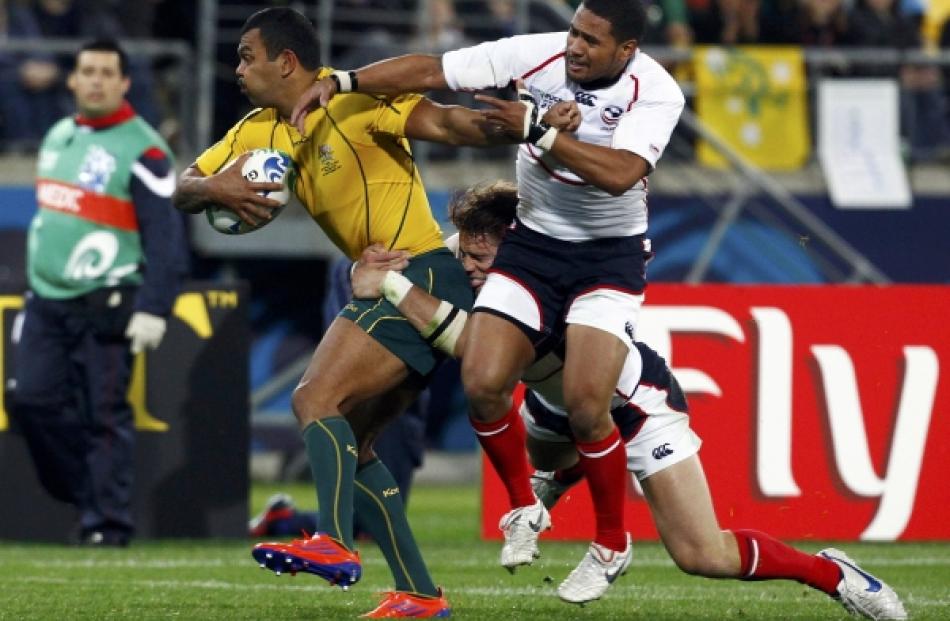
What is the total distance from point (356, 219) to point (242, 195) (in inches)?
18.2

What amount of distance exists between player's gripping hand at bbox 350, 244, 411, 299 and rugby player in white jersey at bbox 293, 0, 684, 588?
32cm

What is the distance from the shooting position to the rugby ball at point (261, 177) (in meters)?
6.80

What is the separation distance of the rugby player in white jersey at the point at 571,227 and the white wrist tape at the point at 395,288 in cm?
27

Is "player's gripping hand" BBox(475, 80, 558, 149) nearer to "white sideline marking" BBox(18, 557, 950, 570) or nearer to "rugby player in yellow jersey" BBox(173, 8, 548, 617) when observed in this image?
"rugby player in yellow jersey" BBox(173, 8, 548, 617)

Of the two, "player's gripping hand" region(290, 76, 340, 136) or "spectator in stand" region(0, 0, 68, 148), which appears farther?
"spectator in stand" region(0, 0, 68, 148)

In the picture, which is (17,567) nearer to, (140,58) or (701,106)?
(140,58)

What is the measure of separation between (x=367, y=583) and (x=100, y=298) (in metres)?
2.46

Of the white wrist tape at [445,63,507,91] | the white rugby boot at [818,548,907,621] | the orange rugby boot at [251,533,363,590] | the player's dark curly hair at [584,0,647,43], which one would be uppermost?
the player's dark curly hair at [584,0,647,43]

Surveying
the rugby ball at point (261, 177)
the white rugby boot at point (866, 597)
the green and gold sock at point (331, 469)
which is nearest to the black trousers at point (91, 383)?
the rugby ball at point (261, 177)

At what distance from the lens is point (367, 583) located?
8.48m

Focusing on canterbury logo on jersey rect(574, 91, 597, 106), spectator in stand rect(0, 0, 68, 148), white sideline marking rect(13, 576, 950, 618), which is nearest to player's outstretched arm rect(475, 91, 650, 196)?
canterbury logo on jersey rect(574, 91, 597, 106)

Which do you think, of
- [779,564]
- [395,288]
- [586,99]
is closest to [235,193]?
[395,288]

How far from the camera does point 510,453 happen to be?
23.0 feet

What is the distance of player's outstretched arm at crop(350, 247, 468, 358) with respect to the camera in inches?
271
